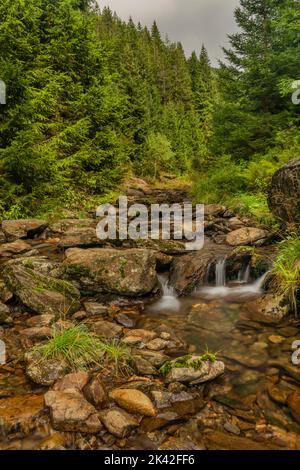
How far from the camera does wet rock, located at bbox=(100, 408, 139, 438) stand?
3176mm

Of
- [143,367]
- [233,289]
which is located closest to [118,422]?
[143,367]

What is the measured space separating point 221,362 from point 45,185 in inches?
349

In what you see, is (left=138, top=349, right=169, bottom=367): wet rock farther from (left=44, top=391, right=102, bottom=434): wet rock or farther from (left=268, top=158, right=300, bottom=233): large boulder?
(left=268, top=158, right=300, bottom=233): large boulder

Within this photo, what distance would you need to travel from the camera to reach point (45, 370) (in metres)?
3.98

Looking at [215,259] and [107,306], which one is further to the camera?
[215,259]

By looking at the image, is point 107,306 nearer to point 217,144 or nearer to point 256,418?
point 256,418

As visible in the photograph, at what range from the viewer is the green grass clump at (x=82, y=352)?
4164 mm

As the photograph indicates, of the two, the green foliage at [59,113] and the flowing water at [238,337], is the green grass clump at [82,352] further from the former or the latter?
the green foliage at [59,113]

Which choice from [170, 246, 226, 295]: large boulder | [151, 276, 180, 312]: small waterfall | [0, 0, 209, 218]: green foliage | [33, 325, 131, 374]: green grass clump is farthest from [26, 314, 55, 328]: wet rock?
[0, 0, 209, 218]: green foliage

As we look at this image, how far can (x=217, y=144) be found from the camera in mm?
17672

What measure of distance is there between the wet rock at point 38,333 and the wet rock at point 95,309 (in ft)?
3.52

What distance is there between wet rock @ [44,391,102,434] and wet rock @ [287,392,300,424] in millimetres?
2013
